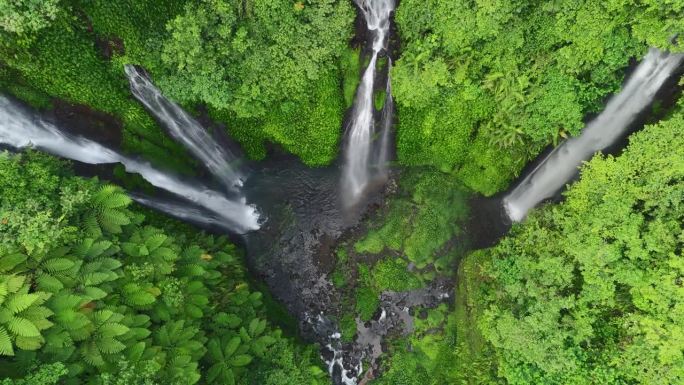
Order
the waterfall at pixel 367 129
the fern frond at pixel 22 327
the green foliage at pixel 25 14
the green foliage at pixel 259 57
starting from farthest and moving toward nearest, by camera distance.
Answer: the waterfall at pixel 367 129 < the green foliage at pixel 259 57 < the green foliage at pixel 25 14 < the fern frond at pixel 22 327

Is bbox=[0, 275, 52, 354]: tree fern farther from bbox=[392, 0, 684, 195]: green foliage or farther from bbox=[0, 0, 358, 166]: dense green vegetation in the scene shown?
bbox=[392, 0, 684, 195]: green foliage

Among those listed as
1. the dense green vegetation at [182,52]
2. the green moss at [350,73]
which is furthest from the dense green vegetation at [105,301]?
the green moss at [350,73]

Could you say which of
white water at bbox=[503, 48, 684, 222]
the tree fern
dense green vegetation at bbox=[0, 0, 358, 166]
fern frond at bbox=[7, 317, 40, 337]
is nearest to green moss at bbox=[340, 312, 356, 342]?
white water at bbox=[503, 48, 684, 222]

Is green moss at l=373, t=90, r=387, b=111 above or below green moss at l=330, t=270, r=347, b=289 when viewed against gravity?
above

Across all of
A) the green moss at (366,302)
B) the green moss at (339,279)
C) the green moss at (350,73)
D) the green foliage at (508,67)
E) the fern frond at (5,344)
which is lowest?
the fern frond at (5,344)

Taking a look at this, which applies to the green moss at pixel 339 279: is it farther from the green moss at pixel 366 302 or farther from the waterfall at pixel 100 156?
the waterfall at pixel 100 156

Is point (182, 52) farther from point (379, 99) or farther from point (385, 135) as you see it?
point (385, 135)

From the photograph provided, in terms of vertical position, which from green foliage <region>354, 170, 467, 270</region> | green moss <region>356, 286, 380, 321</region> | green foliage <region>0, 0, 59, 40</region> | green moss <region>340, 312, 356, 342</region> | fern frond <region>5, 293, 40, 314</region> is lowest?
fern frond <region>5, 293, 40, 314</region>
